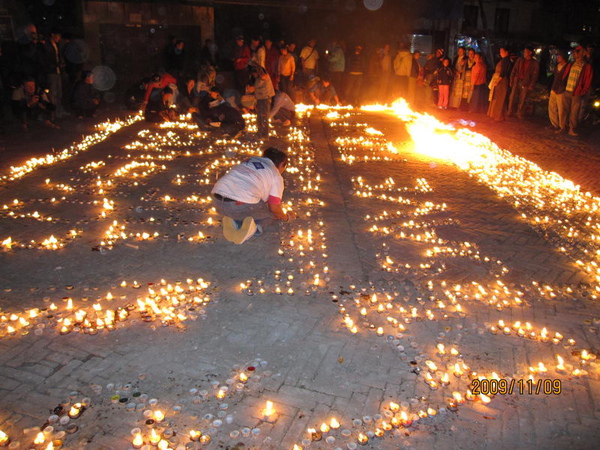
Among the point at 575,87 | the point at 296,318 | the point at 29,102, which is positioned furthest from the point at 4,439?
the point at 575,87

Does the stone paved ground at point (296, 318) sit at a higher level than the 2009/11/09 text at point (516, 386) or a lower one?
higher

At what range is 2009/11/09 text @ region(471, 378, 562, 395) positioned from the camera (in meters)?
3.69

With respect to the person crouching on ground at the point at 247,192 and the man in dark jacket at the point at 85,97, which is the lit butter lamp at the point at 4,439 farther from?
the man in dark jacket at the point at 85,97

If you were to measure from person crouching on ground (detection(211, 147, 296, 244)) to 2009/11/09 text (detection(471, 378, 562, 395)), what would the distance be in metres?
3.24

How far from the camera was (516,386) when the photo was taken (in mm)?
3748

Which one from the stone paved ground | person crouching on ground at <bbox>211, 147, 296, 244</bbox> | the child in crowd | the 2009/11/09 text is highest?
the child in crowd

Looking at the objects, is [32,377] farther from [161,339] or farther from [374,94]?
[374,94]

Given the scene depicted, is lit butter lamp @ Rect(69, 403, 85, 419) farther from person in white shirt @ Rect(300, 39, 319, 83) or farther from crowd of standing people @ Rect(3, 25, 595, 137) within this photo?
person in white shirt @ Rect(300, 39, 319, 83)

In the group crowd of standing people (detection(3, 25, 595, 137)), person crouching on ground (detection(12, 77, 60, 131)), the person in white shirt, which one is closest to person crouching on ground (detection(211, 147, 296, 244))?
crowd of standing people (detection(3, 25, 595, 137))

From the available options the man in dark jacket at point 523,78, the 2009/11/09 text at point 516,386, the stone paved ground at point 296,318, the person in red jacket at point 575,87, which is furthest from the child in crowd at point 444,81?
the 2009/11/09 text at point 516,386

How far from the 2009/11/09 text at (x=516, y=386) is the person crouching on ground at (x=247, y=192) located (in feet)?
10.6

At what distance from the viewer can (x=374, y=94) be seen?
66.1ft

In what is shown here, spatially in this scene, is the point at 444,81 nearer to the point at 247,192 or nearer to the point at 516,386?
the point at 247,192

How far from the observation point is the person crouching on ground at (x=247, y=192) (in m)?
5.91
